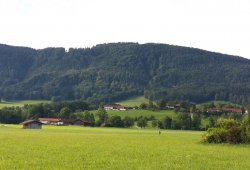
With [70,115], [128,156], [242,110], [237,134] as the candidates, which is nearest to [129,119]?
[70,115]

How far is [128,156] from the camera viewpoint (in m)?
34.9

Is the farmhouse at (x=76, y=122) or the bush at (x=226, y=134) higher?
the bush at (x=226, y=134)

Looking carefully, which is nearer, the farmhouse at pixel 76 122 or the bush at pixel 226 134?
the bush at pixel 226 134

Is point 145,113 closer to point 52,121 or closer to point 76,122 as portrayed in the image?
point 76,122

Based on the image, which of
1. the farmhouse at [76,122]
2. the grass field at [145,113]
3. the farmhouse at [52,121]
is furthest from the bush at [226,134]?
the grass field at [145,113]

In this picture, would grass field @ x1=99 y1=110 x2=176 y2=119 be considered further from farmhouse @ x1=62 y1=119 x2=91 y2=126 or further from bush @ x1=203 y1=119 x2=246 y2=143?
bush @ x1=203 y1=119 x2=246 y2=143

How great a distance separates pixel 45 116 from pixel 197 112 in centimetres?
5204

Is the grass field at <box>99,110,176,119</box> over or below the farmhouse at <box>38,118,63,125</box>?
over

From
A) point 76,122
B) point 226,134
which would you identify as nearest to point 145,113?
point 76,122

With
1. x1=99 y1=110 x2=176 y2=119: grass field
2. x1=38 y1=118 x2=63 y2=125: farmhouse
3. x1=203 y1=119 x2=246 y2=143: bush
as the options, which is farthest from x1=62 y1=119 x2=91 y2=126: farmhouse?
x1=203 y1=119 x2=246 y2=143: bush

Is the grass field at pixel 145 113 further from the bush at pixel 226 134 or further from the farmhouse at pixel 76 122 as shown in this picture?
the bush at pixel 226 134

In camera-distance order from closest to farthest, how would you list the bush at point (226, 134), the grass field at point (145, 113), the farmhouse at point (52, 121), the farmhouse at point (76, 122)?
the bush at point (226, 134)
the farmhouse at point (76, 122)
the farmhouse at point (52, 121)
the grass field at point (145, 113)

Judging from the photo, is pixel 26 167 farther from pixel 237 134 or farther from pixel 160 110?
pixel 160 110

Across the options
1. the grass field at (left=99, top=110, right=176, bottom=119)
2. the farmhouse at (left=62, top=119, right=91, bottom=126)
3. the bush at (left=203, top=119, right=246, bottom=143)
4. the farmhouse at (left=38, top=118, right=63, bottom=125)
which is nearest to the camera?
the bush at (left=203, top=119, right=246, bottom=143)
